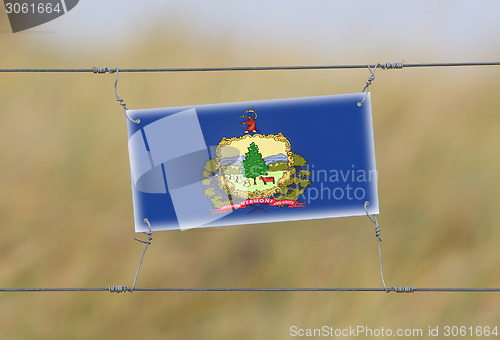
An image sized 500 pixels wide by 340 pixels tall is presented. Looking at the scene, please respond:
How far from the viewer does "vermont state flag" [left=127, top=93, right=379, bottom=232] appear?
7.28 feet

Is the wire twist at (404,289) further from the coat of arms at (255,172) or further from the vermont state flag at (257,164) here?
the coat of arms at (255,172)

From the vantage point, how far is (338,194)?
222cm

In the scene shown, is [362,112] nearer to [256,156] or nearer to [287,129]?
[287,129]

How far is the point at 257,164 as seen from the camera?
2.24m

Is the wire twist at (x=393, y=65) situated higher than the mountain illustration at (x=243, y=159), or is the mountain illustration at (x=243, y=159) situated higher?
the wire twist at (x=393, y=65)

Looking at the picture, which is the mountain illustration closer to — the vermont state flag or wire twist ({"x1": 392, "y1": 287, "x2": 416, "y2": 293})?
the vermont state flag

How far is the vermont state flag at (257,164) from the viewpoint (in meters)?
2.22

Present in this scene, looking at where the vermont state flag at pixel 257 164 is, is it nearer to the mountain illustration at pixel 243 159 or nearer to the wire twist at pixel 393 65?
the mountain illustration at pixel 243 159

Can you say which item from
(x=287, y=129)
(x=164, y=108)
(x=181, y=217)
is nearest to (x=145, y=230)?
(x=181, y=217)

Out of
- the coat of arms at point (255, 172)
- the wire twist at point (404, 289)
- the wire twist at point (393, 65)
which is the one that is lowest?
the wire twist at point (404, 289)

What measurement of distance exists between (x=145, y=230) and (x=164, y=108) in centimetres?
50

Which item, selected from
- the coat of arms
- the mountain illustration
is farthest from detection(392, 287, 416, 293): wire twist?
the mountain illustration

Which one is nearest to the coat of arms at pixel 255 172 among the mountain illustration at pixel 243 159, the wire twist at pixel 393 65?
the mountain illustration at pixel 243 159

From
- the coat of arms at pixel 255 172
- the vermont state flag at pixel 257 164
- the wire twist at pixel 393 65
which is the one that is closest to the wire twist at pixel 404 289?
the vermont state flag at pixel 257 164
